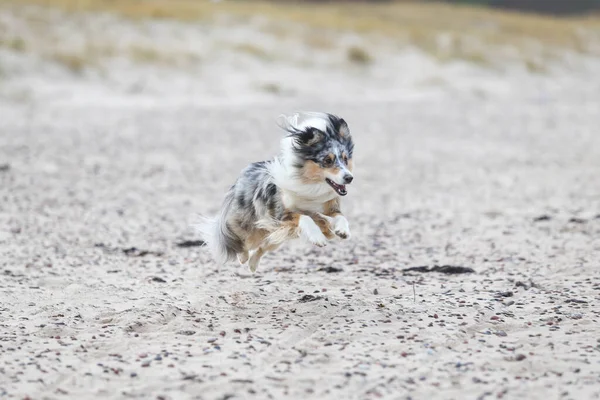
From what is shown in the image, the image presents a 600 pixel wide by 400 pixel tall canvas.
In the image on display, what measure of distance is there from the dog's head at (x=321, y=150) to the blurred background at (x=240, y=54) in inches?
602

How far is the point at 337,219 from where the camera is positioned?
21.8ft

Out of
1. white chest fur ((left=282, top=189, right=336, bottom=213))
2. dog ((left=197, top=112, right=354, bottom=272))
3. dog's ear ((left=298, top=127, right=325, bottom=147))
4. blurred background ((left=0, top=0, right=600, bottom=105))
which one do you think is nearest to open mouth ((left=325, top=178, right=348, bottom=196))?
dog ((left=197, top=112, right=354, bottom=272))

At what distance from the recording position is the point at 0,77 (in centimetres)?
2164

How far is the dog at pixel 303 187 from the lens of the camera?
21.3 ft

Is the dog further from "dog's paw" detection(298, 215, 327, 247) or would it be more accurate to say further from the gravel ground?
the gravel ground

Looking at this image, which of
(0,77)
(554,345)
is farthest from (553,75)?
(554,345)

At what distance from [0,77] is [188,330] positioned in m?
17.3

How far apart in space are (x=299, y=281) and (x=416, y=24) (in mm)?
38427

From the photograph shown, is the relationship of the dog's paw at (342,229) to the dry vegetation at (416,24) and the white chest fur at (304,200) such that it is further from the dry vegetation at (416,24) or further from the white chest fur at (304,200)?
the dry vegetation at (416,24)

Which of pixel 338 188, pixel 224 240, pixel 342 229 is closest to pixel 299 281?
pixel 224 240

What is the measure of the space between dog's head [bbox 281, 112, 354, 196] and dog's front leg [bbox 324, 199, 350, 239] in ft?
0.87

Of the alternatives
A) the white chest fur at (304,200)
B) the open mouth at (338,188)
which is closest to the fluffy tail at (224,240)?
the white chest fur at (304,200)

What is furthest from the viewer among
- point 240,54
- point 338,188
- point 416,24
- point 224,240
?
point 416,24

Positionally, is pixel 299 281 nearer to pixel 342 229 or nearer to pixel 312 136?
pixel 342 229
